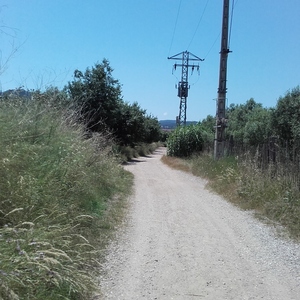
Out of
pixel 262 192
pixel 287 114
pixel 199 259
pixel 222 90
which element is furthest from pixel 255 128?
pixel 199 259

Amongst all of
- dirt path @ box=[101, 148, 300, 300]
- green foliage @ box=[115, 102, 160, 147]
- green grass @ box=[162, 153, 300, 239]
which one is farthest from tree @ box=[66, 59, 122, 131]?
dirt path @ box=[101, 148, 300, 300]

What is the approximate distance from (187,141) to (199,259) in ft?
74.5

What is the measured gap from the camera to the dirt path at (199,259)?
4750mm

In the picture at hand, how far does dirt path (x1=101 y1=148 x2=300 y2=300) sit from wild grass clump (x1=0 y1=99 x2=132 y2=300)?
51cm

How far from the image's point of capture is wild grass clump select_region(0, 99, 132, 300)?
395 cm

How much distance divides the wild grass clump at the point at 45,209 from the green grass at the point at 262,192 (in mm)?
3588

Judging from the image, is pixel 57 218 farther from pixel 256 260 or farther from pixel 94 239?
pixel 256 260

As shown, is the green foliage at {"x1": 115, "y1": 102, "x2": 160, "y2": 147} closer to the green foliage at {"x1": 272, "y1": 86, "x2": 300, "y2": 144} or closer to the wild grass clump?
the green foliage at {"x1": 272, "y1": 86, "x2": 300, "y2": 144}

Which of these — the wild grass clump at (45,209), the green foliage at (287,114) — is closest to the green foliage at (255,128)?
the green foliage at (287,114)

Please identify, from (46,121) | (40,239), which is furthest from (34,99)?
(40,239)

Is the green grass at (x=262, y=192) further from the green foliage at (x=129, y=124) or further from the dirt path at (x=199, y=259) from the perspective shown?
the green foliage at (x=129, y=124)

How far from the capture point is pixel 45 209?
218 inches

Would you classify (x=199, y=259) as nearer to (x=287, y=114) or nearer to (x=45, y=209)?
(x=45, y=209)

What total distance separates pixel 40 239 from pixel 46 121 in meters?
3.95
